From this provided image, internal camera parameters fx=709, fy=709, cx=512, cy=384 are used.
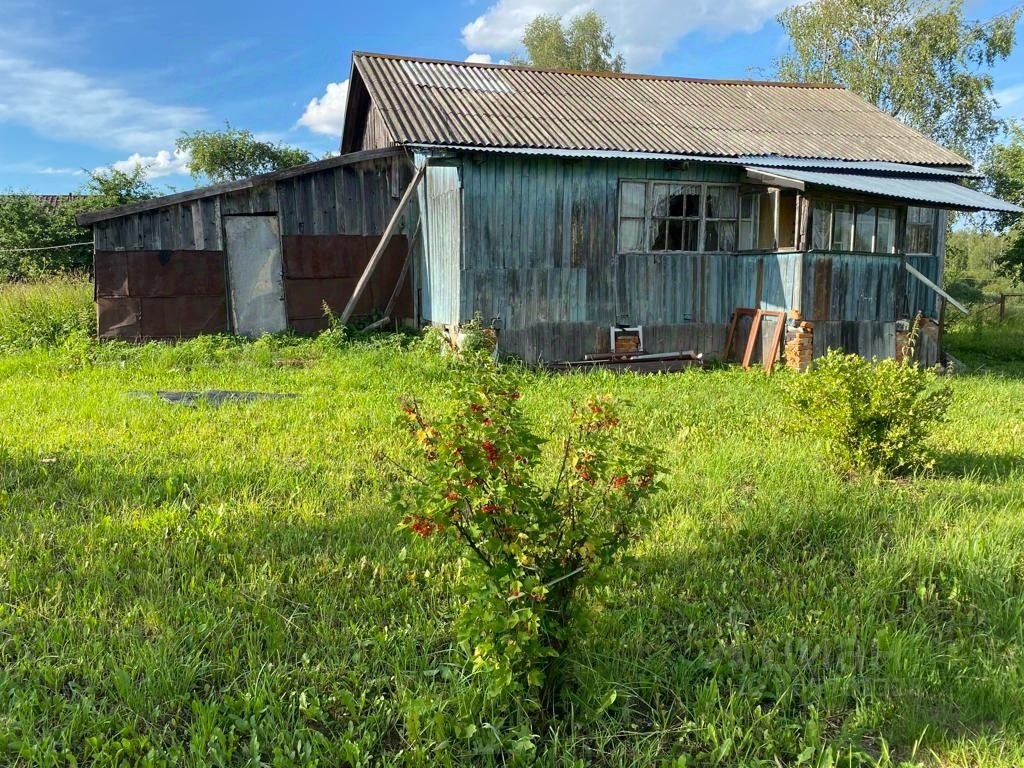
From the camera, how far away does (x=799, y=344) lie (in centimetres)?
1052

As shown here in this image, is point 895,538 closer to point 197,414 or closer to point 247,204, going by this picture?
point 197,414

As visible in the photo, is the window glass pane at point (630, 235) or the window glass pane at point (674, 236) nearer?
the window glass pane at point (630, 235)

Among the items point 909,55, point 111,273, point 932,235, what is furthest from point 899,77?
→ point 111,273

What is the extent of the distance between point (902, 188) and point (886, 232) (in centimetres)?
72

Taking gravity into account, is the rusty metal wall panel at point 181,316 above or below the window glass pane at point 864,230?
below

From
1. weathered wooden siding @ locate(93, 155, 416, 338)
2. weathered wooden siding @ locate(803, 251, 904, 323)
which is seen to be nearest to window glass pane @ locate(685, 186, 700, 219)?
weathered wooden siding @ locate(803, 251, 904, 323)

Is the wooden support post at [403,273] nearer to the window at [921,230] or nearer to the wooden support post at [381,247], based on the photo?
the wooden support post at [381,247]

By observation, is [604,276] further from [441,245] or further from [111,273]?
[111,273]

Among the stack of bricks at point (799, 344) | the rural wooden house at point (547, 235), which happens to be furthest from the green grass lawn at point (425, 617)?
the rural wooden house at point (547, 235)

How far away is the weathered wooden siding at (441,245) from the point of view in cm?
1046

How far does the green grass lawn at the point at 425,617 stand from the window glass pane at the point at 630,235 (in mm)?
5828

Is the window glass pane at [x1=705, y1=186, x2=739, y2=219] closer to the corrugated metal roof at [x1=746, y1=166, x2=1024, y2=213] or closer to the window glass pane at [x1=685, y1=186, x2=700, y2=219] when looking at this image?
the window glass pane at [x1=685, y1=186, x2=700, y2=219]

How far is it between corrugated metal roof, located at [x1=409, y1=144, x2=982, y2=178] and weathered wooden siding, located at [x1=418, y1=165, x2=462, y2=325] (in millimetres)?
730

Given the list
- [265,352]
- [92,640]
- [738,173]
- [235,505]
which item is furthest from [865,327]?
[92,640]
